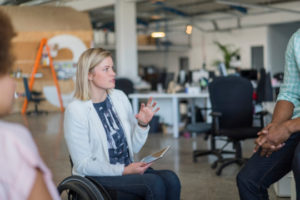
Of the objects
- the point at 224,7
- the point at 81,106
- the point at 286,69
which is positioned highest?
the point at 224,7

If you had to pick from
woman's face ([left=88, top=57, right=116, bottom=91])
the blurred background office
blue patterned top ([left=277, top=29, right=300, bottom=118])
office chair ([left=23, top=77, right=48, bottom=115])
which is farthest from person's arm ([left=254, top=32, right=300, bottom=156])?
office chair ([left=23, top=77, right=48, bottom=115])

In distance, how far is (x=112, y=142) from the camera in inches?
97.3

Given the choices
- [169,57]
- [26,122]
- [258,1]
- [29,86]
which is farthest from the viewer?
[169,57]

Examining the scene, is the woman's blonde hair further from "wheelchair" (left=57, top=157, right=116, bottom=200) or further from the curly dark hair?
the curly dark hair

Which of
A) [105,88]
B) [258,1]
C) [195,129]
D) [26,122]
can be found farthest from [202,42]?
[105,88]

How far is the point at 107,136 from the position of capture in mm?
2461

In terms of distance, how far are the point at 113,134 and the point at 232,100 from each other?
9.69 ft

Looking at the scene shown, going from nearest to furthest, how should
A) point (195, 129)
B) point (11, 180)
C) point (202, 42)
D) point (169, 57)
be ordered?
point (11, 180)
point (195, 129)
point (202, 42)
point (169, 57)

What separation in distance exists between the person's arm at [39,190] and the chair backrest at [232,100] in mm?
4368

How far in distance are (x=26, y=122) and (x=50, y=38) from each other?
4056mm

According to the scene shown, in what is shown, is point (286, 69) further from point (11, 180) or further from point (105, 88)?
point (11, 180)

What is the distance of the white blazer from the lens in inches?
91.1

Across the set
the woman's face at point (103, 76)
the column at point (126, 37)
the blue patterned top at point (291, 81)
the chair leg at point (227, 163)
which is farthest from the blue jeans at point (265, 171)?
the column at point (126, 37)

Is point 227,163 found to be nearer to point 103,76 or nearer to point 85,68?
point 103,76
